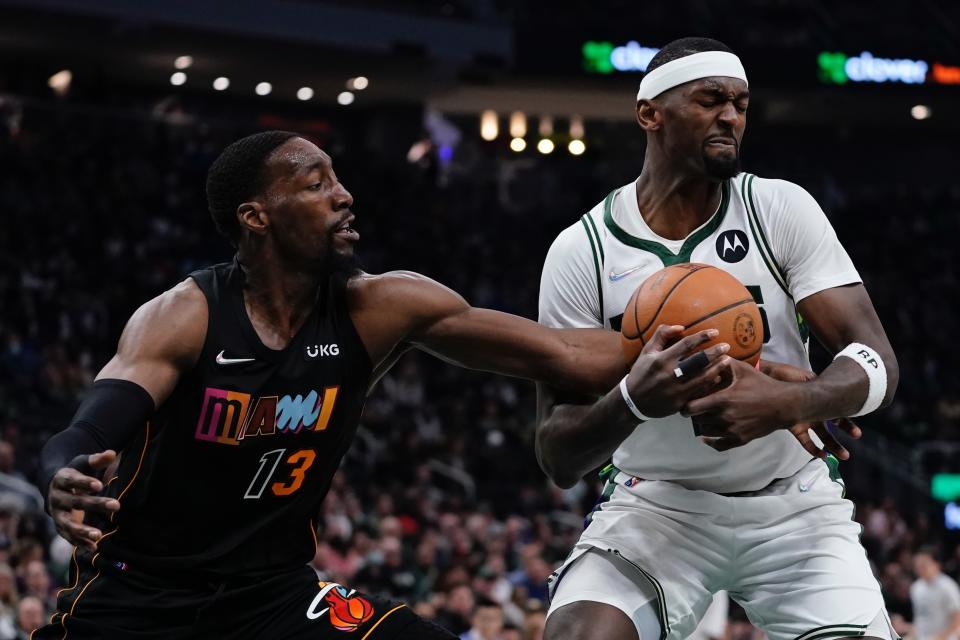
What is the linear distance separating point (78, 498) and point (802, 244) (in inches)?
98.5

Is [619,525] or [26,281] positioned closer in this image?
[619,525]

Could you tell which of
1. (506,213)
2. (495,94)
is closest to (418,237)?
(506,213)

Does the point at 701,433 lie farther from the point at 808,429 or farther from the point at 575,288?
the point at 575,288

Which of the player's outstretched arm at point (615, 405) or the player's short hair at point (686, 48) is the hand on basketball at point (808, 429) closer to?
the player's outstretched arm at point (615, 405)

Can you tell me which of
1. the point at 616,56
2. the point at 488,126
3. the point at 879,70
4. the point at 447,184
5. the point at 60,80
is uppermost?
the point at 879,70

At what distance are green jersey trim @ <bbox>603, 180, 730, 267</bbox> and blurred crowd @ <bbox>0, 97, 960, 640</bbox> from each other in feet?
20.8

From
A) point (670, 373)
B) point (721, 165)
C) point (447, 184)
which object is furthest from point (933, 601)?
point (447, 184)

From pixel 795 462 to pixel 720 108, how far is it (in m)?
1.26

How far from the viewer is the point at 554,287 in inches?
191

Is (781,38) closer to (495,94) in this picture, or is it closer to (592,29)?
(592,29)

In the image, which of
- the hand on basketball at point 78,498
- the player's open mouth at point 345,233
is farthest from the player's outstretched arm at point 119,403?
the player's open mouth at point 345,233

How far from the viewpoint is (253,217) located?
455cm

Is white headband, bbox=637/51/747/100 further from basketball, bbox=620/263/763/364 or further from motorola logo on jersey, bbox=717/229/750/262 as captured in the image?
basketball, bbox=620/263/763/364

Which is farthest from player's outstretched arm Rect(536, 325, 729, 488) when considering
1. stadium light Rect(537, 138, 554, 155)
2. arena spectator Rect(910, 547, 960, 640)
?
stadium light Rect(537, 138, 554, 155)
